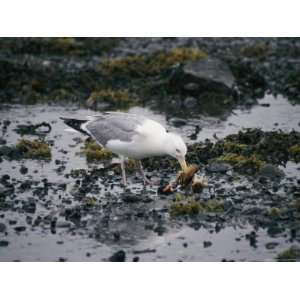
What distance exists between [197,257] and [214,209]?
172cm

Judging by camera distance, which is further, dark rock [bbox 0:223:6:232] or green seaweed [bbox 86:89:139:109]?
green seaweed [bbox 86:89:139:109]

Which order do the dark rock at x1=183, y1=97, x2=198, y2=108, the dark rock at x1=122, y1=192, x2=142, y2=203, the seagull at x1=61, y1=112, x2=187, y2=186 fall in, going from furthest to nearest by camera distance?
the dark rock at x1=183, y1=97, x2=198, y2=108 < the seagull at x1=61, y1=112, x2=187, y2=186 < the dark rock at x1=122, y1=192, x2=142, y2=203

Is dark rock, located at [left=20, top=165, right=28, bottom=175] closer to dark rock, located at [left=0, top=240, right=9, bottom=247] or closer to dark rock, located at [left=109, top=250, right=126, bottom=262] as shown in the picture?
dark rock, located at [left=0, top=240, right=9, bottom=247]

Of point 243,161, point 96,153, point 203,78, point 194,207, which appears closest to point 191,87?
point 203,78

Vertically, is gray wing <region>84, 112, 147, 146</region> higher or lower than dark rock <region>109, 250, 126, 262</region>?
higher

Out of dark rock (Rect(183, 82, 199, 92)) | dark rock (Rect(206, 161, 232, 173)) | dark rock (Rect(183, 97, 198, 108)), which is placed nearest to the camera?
dark rock (Rect(206, 161, 232, 173))

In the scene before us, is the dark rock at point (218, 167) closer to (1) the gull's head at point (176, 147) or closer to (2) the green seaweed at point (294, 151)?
(1) the gull's head at point (176, 147)

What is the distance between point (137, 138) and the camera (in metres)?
14.6

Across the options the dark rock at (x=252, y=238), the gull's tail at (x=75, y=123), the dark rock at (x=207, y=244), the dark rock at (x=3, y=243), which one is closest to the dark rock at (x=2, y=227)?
the dark rock at (x=3, y=243)

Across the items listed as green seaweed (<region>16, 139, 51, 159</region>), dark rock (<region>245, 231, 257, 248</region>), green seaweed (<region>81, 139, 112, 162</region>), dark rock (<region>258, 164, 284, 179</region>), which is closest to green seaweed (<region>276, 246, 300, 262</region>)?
dark rock (<region>245, 231, 257, 248</region>)

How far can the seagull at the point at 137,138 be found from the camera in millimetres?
14492

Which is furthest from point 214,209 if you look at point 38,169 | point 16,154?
point 16,154

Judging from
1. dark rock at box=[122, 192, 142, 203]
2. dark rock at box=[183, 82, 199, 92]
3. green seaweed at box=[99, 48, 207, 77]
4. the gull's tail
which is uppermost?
green seaweed at box=[99, 48, 207, 77]

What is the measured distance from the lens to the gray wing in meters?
14.9
